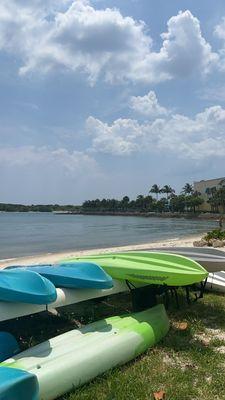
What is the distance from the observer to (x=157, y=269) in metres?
5.01

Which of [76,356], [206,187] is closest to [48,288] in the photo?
[76,356]

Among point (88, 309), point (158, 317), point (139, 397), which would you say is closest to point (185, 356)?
point (158, 317)

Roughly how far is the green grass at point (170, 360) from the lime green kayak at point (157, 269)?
596mm

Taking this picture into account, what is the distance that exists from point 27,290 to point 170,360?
154 centimetres

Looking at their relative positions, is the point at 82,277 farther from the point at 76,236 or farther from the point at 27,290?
the point at 76,236

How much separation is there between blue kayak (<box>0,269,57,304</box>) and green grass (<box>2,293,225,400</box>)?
628mm

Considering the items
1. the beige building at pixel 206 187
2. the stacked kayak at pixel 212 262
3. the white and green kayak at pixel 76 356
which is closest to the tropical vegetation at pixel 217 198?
the beige building at pixel 206 187

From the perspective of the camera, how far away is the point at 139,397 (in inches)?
126

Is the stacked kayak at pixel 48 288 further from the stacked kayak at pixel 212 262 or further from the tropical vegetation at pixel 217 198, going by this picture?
the tropical vegetation at pixel 217 198

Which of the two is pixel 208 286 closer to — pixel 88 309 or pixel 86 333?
pixel 88 309

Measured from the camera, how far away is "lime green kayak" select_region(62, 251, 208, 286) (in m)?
4.80

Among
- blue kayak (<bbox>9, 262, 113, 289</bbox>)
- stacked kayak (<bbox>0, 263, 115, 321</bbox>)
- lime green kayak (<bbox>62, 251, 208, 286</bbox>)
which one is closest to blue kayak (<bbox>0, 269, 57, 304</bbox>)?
stacked kayak (<bbox>0, 263, 115, 321</bbox>)

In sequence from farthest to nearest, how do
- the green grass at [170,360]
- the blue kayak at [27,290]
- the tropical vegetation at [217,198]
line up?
1. the tropical vegetation at [217,198]
2. the blue kayak at [27,290]
3. the green grass at [170,360]

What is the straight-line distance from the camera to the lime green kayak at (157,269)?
15.7 ft
